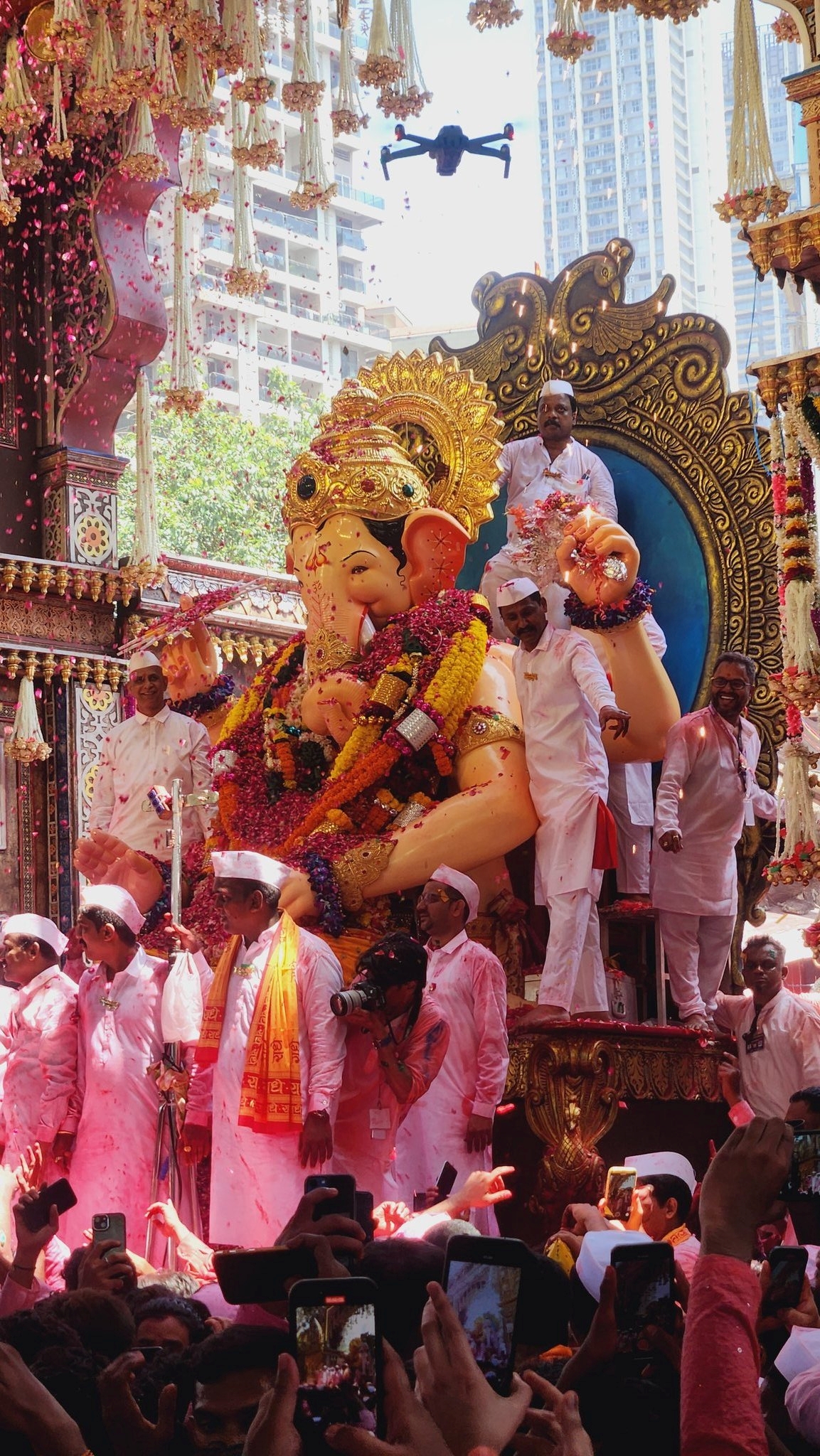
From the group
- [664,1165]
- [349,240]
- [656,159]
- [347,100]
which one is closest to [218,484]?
[656,159]

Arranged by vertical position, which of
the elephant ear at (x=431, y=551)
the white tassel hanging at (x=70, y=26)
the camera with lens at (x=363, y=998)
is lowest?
the camera with lens at (x=363, y=998)

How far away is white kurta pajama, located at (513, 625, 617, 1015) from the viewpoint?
7527mm

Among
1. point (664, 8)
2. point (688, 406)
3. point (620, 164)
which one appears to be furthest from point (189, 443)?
point (664, 8)

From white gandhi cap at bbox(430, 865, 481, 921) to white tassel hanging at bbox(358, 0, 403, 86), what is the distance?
272cm

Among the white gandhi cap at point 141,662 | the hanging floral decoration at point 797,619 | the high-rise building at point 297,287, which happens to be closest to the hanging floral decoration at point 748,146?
the hanging floral decoration at point 797,619

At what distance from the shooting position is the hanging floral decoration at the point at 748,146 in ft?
19.3

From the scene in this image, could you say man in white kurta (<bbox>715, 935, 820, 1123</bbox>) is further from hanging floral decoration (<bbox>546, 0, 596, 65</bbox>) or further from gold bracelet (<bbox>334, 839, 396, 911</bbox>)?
hanging floral decoration (<bbox>546, 0, 596, 65</bbox>)

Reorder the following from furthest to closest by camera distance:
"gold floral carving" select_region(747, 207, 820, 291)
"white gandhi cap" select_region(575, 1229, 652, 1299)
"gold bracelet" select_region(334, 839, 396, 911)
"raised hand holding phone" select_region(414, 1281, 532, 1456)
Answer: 1. "gold bracelet" select_region(334, 839, 396, 911)
2. "gold floral carving" select_region(747, 207, 820, 291)
3. "white gandhi cap" select_region(575, 1229, 652, 1299)
4. "raised hand holding phone" select_region(414, 1281, 532, 1456)

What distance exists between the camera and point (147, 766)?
28.5ft

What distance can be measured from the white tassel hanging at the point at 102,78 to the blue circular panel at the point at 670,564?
3145mm

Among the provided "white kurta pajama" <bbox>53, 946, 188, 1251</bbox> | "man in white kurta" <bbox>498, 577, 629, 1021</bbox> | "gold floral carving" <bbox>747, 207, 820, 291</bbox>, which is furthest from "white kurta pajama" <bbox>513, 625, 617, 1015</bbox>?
"gold floral carving" <bbox>747, 207, 820, 291</bbox>

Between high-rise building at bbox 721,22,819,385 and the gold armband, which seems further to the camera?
high-rise building at bbox 721,22,819,385

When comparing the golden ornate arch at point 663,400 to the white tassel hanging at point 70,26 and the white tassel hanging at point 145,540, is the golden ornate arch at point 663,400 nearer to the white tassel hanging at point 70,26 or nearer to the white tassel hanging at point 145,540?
the white tassel hanging at point 145,540

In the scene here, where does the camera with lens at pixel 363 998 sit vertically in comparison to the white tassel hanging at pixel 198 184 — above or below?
below
